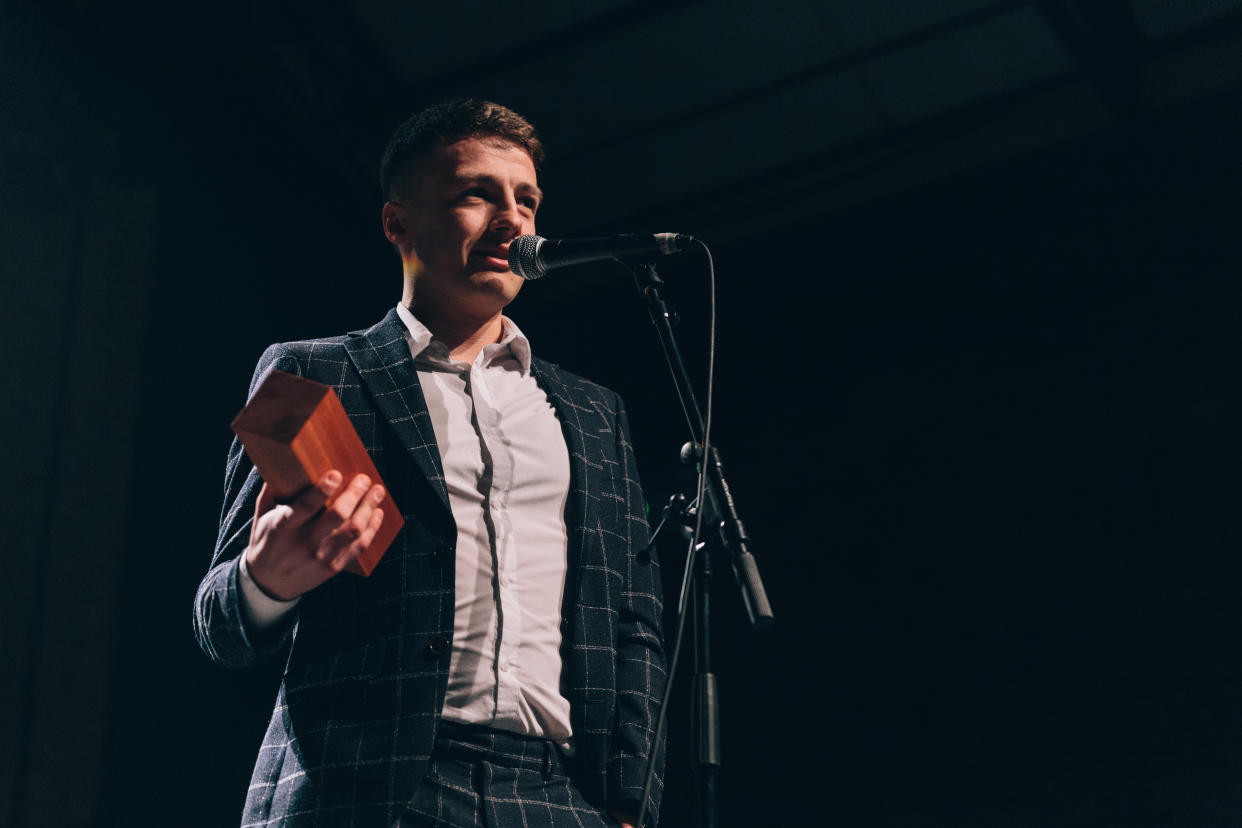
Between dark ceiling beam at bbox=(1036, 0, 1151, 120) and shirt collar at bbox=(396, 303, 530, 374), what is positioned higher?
dark ceiling beam at bbox=(1036, 0, 1151, 120)

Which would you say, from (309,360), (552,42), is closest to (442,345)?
(309,360)

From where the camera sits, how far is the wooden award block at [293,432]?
95 centimetres

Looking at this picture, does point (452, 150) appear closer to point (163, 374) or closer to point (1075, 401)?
point (163, 374)

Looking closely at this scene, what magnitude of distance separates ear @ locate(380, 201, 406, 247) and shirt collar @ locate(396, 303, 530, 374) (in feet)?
0.51

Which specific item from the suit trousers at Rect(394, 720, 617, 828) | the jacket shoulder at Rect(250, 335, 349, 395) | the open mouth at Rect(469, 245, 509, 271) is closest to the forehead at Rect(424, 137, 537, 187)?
the open mouth at Rect(469, 245, 509, 271)

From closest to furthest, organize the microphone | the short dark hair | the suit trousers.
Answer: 1. the suit trousers
2. the microphone
3. the short dark hair

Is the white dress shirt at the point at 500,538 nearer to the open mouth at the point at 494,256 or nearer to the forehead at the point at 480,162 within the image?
the open mouth at the point at 494,256

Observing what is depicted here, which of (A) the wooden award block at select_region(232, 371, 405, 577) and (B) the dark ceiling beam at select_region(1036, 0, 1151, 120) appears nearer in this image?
(A) the wooden award block at select_region(232, 371, 405, 577)

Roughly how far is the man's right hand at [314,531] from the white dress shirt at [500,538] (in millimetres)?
83

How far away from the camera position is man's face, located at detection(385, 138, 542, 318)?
163cm

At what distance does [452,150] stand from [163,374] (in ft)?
6.15

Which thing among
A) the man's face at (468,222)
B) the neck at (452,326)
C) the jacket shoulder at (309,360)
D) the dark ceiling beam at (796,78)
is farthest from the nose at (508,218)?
the dark ceiling beam at (796,78)

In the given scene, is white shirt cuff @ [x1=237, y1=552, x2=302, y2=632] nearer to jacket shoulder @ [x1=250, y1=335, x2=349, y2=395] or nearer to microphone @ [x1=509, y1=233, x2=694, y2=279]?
jacket shoulder @ [x1=250, y1=335, x2=349, y2=395]

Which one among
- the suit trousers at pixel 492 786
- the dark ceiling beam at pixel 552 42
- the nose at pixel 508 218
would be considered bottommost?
the suit trousers at pixel 492 786
